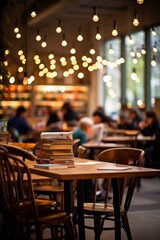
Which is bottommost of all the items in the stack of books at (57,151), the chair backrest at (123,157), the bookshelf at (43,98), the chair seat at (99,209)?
the chair seat at (99,209)

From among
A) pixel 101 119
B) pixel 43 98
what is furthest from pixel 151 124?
pixel 43 98

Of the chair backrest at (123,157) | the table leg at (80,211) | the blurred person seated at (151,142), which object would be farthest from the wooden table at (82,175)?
the blurred person seated at (151,142)

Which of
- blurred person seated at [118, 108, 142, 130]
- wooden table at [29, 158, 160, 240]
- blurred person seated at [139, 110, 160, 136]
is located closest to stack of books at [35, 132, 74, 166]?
wooden table at [29, 158, 160, 240]

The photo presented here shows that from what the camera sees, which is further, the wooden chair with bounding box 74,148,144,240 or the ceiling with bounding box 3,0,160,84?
the ceiling with bounding box 3,0,160,84

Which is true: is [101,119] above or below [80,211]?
above

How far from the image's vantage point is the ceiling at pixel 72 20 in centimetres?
1604

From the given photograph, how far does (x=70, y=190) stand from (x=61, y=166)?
274 mm

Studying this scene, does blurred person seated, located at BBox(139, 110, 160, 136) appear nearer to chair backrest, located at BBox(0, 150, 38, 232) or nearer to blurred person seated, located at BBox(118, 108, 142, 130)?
blurred person seated, located at BBox(118, 108, 142, 130)

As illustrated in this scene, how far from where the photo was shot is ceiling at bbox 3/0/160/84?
52.6ft

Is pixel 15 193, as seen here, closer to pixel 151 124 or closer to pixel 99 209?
pixel 99 209

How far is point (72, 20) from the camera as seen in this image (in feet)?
63.9

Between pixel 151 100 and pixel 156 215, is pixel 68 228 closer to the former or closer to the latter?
pixel 156 215

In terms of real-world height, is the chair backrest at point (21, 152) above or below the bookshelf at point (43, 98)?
below

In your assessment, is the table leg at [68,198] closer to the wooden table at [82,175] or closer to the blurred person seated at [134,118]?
the wooden table at [82,175]
